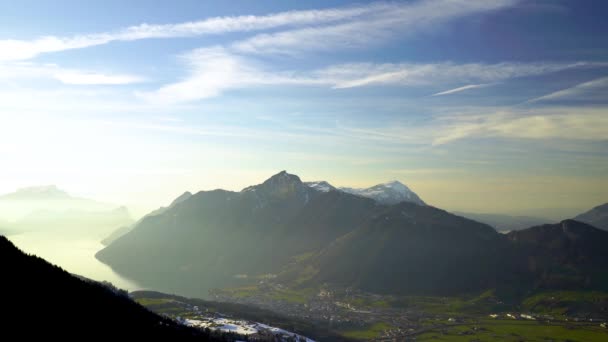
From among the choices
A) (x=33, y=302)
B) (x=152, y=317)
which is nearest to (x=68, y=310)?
(x=33, y=302)

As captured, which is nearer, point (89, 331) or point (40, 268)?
point (89, 331)

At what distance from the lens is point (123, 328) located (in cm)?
16612

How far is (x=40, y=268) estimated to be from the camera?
183m

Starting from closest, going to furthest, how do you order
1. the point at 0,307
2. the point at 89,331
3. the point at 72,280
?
the point at 0,307
the point at 89,331
the point at 72,280

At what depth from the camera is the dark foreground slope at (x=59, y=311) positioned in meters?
140

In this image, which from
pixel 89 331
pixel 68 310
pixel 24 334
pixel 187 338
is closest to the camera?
pixel 24 334

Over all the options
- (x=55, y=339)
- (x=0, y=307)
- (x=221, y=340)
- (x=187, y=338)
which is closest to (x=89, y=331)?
(x=55, y=339)

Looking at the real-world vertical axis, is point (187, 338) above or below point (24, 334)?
below

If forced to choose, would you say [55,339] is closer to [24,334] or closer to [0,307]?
[24,334]

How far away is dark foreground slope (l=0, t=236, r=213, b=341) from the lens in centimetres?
13950

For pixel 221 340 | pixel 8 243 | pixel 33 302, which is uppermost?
pixel 8 243

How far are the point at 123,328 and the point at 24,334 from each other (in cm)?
4018

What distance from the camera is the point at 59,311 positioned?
157000 mm

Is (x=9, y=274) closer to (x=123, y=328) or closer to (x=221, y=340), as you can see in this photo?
(x=123, y=328)
